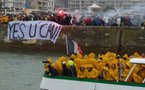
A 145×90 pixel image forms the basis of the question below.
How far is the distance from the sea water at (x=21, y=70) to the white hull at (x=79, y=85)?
5.44 m

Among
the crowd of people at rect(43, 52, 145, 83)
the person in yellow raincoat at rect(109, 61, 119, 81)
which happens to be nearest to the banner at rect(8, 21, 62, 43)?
the crowd of people at rect(43, 52, 145, 83)

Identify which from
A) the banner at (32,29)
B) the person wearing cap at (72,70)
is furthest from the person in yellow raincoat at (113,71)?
the banner at (32,29)

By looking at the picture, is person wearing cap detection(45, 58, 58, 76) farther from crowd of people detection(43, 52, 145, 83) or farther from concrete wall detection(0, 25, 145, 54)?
concrete wall detection(0, 25, 145, 54)

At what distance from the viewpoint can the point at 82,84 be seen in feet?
41.1

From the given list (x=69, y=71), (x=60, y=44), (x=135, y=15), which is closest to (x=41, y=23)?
(x=60, y=44)

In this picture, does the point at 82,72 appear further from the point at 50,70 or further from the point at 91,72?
the point at 50,70

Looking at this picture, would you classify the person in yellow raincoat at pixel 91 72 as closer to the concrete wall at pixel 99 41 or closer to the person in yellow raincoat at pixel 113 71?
the person in yellow raincoat at pixel 113 71

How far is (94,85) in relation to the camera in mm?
12438

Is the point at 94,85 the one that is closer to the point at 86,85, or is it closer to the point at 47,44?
the point at 86,85

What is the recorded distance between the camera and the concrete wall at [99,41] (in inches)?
1200

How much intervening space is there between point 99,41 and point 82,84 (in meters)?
18.9

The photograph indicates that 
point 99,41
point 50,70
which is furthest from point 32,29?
point 50,70

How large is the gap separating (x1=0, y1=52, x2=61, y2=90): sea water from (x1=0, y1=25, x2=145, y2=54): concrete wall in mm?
1230

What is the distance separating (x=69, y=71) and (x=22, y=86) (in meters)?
6.24
